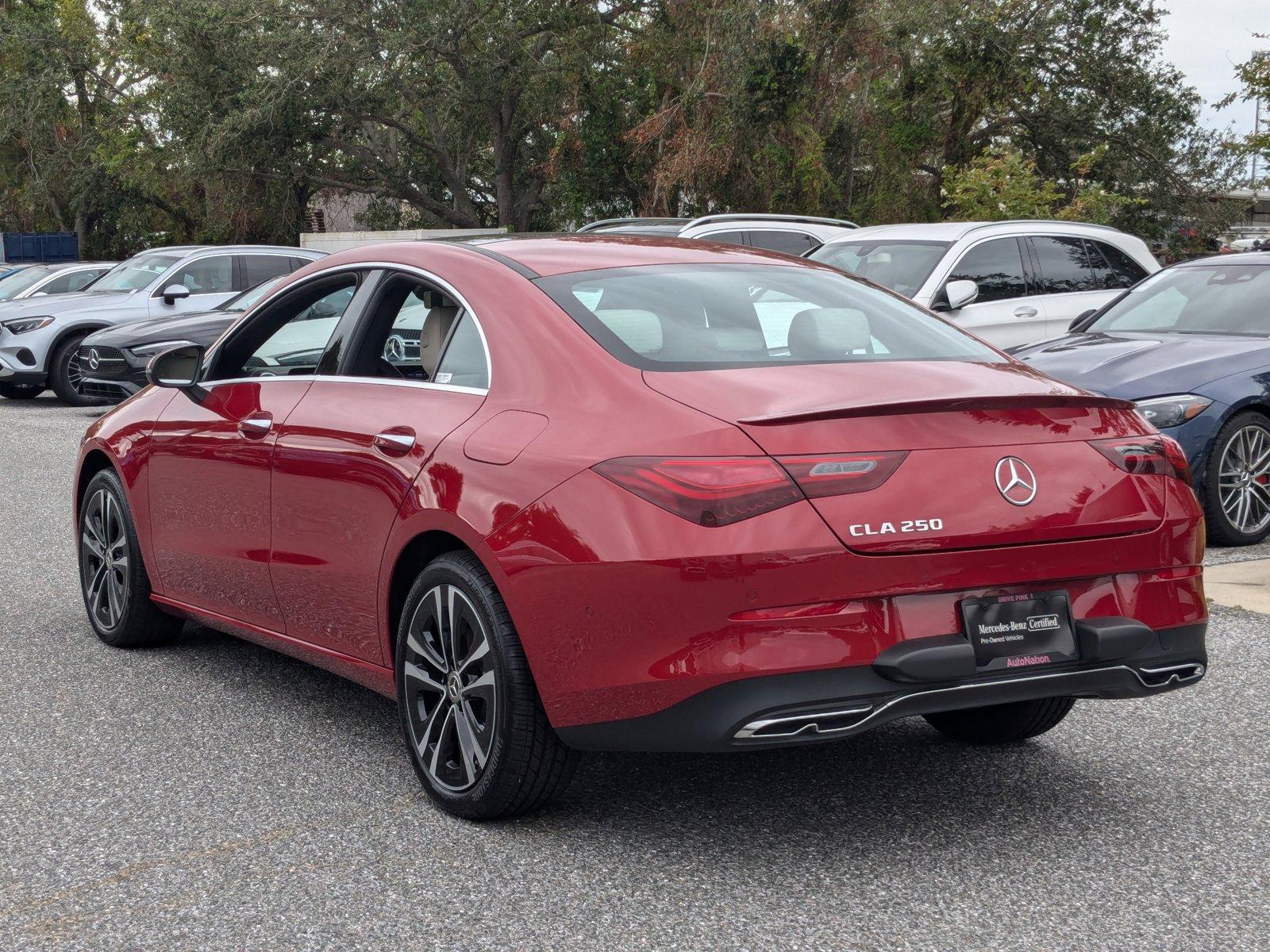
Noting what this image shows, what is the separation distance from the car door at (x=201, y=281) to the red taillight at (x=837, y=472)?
52.8 ft

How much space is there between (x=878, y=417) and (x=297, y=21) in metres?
31.2

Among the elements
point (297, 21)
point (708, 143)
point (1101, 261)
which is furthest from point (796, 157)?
point (1101, 261)

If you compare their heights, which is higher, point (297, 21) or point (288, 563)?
point (297, 21)

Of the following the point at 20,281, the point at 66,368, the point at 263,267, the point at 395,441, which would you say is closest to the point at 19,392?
the point at 66,368

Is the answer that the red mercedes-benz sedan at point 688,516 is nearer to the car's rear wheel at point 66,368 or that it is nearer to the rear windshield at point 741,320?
the rear windshield at point 741,320

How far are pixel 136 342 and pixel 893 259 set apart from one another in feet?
27.8

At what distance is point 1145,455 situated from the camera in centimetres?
402

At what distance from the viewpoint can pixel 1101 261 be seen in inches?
507

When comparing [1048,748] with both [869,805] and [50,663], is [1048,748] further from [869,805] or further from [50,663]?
[50,663]

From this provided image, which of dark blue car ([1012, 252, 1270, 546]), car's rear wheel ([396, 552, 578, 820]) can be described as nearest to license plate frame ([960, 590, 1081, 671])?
car's rear wheel ([396, 552, 578, 820])

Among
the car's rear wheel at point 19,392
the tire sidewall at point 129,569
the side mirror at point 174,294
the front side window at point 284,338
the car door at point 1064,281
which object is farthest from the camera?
the car's rear wheel at point 19,392

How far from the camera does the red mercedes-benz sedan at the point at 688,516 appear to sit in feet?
11.7

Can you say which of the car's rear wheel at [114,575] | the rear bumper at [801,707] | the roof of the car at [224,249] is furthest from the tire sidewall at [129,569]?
the roof of the car at [224,249]

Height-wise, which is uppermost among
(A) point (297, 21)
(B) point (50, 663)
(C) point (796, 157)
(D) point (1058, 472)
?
(A) point (297, 21)
